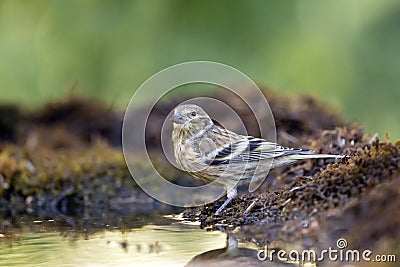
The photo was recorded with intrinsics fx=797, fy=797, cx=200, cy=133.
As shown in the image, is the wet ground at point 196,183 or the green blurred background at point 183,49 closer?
the wet ground at point 196,183

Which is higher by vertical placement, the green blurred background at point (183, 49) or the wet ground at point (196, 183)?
the green blurred background at point (183, 49)

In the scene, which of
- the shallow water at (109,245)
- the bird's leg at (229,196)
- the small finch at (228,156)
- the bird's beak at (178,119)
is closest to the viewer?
the shallow water at (109,245)

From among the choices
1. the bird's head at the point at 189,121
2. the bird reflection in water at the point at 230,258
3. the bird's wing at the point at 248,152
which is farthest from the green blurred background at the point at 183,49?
the bird reflection in water at the point at 230,258

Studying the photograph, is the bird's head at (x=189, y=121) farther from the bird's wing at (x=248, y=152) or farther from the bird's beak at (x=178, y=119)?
the bird's wing at (x=248, y=152)

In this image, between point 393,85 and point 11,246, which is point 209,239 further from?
point 393,85

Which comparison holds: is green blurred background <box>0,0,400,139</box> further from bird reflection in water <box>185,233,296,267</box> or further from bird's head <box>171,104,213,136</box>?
bird reflection in water <box>185,233,296,267</box>

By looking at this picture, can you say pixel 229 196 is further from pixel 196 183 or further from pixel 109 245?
pixel 196 183
